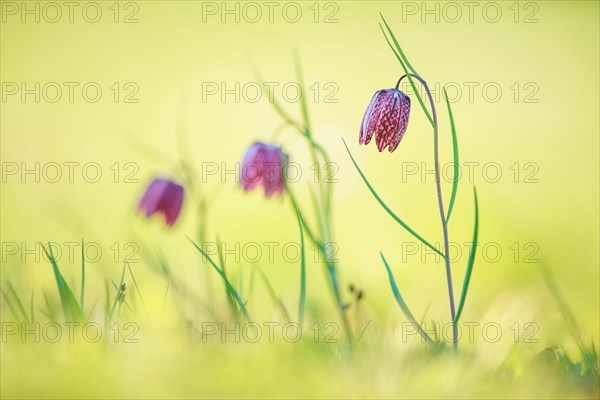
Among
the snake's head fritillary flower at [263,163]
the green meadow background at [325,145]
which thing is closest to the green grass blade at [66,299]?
the green meadow background at [325,145]

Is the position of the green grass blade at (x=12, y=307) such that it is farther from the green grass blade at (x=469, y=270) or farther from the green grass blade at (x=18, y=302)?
the green grass blade at (x=469, y=270)

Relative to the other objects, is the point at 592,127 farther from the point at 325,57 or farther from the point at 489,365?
the point at 489,365

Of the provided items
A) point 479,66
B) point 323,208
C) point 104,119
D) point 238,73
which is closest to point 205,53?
point 238,73

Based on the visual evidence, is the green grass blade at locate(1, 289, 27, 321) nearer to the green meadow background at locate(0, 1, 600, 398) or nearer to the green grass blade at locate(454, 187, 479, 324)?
the green meadow background at locate(0, 1, 600, 398)

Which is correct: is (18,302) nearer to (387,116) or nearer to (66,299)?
(66,299)

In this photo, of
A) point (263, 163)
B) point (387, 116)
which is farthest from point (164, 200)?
point (387, 116)

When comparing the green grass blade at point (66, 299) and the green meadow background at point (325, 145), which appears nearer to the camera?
the green grass blade at point (66, 299)
